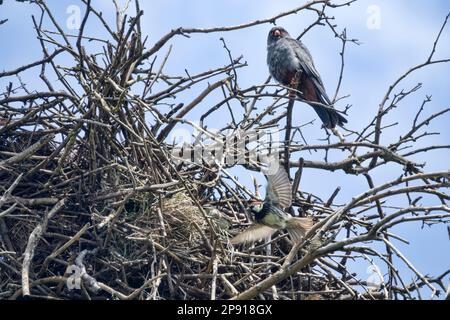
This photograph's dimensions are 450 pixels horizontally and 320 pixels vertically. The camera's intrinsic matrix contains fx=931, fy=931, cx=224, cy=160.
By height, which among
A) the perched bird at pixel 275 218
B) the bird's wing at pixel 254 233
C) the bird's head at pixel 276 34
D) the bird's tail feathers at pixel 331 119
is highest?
the bird's head at pixel 276 34

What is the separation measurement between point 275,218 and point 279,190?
0.19 metres

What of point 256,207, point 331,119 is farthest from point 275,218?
point 331,119

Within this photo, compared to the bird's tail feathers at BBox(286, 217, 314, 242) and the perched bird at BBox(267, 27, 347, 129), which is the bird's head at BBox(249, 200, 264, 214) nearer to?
the bird's tail feathers at BBox(286, 217, 314, 242)

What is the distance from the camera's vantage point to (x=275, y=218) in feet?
18.4

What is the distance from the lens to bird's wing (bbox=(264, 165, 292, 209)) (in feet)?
18.5

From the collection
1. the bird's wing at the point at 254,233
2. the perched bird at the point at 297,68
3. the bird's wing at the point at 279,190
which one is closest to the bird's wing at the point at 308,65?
the perched bird at the point at 297,68

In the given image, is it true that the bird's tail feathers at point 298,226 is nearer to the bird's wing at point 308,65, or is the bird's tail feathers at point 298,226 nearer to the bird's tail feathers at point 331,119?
the bird's tail feathers at point 331,119

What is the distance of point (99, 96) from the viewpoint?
222 inches

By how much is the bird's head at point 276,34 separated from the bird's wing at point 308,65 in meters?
0.22

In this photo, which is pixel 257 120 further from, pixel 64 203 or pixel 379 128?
pixel 64 203

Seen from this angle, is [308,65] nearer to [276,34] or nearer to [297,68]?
[297,68]

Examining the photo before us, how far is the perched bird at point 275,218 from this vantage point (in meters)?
5.59
